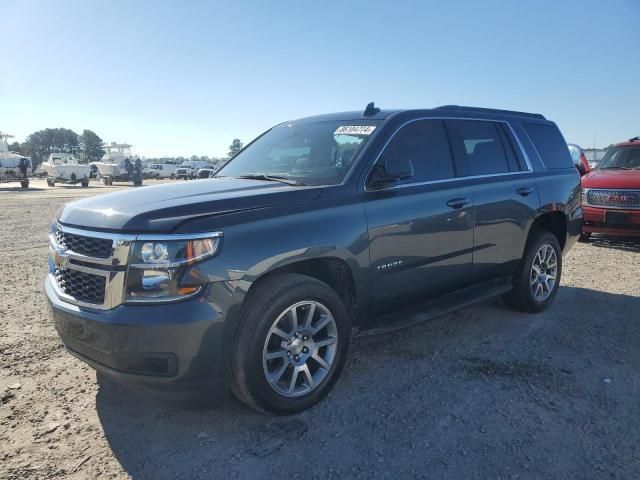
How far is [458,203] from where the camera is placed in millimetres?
4008

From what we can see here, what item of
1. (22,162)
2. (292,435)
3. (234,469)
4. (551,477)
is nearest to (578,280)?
(551,477)

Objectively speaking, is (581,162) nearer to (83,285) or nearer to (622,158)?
(622,158)

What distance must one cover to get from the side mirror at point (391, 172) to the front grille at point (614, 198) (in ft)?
21.7

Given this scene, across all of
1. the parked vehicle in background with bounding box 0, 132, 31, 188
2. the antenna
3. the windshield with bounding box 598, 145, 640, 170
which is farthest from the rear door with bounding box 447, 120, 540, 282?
the parked vehicle in background with bounding box 0, 132, 31, 188

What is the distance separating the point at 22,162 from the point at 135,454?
Result: 3507cm

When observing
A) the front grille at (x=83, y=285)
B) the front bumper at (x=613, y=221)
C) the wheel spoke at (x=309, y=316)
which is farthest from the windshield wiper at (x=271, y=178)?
the front bumper at (x=613, y=221)

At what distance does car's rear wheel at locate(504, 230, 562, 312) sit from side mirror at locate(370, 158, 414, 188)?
7.19ft

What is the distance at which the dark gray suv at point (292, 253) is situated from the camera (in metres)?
2.58

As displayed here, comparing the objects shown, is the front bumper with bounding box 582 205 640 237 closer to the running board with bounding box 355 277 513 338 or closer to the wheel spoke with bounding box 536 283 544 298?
the wheel spoke with bounding box 536 283 544 298

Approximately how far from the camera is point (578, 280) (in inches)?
255

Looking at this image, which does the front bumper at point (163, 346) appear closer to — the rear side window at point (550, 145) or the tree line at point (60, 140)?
the rear side window at point (550, 145)

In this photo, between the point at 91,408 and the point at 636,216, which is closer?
the point at 91,408

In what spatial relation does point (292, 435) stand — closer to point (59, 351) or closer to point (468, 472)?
point (468, 472)

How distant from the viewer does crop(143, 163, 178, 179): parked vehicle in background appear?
5194cm
